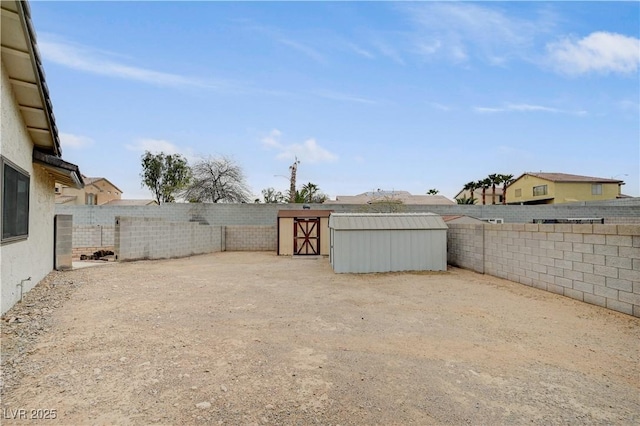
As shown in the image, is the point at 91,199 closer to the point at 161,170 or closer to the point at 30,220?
the point at 161,170

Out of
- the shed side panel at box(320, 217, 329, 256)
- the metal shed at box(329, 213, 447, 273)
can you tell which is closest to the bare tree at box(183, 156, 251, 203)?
the shed side panel at box(320, 217, 329, 256)

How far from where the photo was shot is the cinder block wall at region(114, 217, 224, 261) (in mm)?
11461

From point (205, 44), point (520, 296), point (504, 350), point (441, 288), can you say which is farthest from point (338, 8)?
point (504, 350)

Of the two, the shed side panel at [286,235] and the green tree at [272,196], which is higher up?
the green tree at [272,196]

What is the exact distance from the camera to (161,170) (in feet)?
111

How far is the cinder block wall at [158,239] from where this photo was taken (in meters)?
11.5

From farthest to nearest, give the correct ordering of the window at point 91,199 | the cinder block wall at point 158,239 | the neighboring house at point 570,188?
the window at point 91,199 < the neighboring house at point 570,188 < the cinder block wall at point 158,239

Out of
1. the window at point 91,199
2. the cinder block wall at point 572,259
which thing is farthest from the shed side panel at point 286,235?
the window at point 91,199

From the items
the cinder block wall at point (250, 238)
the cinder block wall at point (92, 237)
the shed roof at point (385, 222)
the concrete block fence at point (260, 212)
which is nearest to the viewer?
the shed roof at point (385, 222)

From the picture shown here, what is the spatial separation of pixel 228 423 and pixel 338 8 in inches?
464

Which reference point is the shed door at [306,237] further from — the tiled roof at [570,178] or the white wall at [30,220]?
the tiled roof at [570,178]

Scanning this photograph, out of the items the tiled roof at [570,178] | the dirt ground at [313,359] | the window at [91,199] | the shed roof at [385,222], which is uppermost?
the tiled roof at [570,178]

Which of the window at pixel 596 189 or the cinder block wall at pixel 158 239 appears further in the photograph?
the window at pixel 596 189

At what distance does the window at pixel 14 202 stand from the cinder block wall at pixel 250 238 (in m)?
13.5
